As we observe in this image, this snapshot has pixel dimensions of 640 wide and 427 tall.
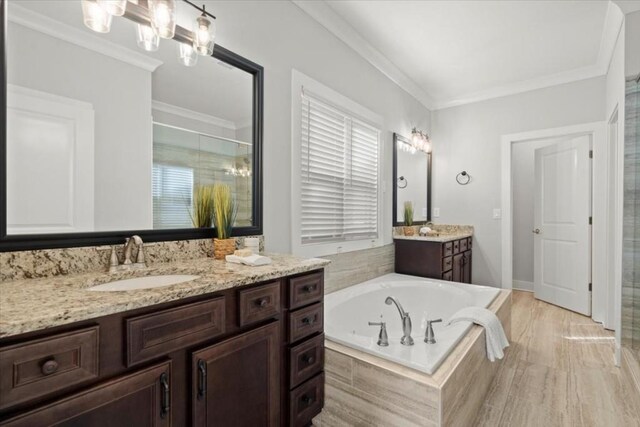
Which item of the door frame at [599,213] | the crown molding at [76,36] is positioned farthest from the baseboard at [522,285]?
the crown molding at [76,36]

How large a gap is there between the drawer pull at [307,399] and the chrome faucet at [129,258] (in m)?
0.96

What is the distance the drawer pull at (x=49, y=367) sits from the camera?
745 millimetres

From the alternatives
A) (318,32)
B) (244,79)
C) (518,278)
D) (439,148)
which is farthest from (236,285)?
(518,278)

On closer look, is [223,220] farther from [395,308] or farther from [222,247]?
[395,308]

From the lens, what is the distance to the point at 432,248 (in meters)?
3.29

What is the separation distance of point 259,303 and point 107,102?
106 cm

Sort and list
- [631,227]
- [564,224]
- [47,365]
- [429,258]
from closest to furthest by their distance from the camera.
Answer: [47,365] < [631,227] < [429,258] < [564,224]

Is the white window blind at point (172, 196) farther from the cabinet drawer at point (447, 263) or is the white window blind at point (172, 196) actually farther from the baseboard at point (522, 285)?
the baseboard at point (522, 285)

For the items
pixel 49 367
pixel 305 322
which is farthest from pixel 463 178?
pixel 49 367

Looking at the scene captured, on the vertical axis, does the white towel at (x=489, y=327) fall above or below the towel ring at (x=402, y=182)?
below

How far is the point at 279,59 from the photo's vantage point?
215 cm

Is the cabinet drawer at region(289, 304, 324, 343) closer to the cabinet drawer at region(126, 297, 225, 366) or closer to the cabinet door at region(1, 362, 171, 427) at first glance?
the cabinet drawer at region(126, 297, 225, 366)

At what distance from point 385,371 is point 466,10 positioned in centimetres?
269

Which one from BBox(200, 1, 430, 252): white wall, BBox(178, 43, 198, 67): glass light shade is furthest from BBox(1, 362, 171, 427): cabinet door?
BBox(178, 43, 198, 67): glass light shade
